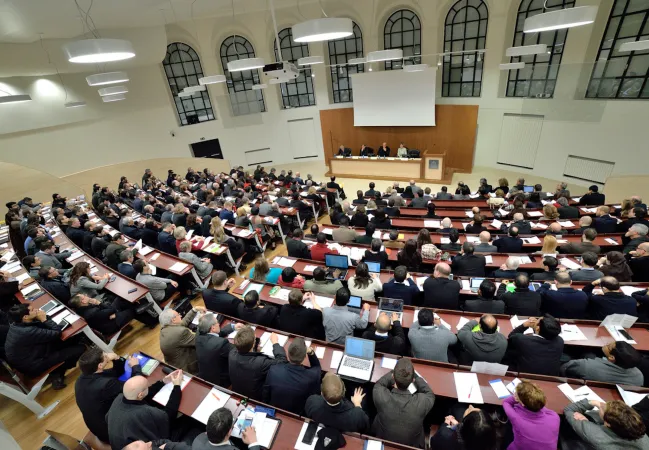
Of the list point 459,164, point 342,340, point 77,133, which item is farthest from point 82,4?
point 459,164

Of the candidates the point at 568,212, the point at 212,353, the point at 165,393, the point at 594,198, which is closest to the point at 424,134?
the point at 594,198

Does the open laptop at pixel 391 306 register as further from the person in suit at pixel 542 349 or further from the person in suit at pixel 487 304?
the person in suit at pixel 542 349

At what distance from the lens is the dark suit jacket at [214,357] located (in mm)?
3545

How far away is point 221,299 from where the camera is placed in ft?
14.7

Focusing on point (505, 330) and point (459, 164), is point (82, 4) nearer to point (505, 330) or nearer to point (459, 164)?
point (505, 330)

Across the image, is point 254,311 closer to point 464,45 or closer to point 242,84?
point 464,45

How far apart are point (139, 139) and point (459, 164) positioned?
1433 centimetres

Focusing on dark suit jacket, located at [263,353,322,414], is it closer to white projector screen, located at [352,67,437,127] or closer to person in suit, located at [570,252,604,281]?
person in suit, located at [570,252,604,281]

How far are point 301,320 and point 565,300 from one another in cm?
345

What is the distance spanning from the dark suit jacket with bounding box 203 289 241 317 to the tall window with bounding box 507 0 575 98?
40.1 ft

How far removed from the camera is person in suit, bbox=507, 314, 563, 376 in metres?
3.23

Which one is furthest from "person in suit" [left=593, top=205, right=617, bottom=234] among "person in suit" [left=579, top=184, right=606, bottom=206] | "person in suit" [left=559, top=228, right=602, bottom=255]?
"person in suit" [left=579, top=184, right=606, bottom=206]

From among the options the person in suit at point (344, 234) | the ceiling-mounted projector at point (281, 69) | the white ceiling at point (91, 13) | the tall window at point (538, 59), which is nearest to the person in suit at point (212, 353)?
the person in suit at point (344, 234)

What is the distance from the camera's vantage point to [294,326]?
404cm
